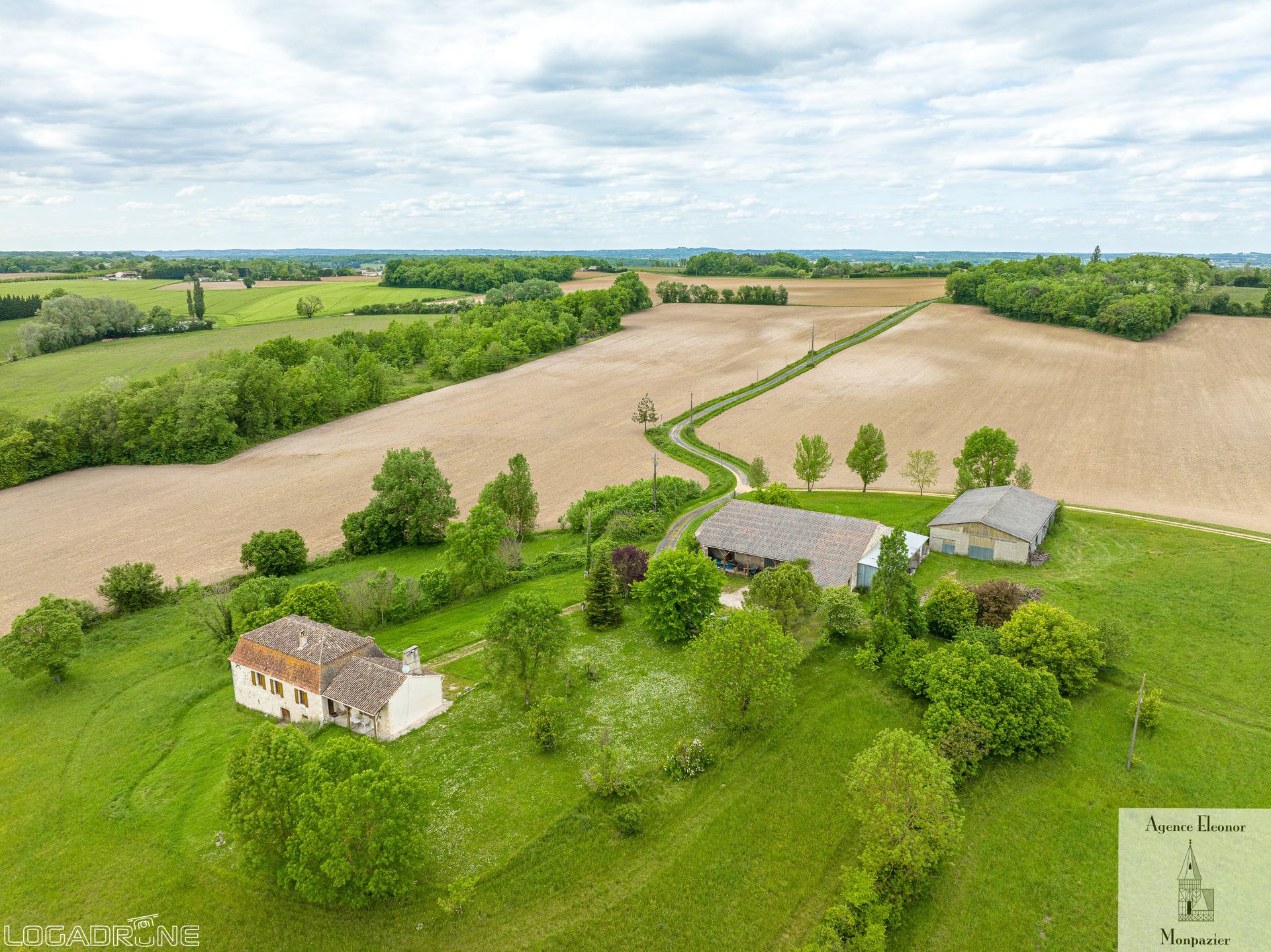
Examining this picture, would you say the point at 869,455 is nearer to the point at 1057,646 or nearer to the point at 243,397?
the point at 1057,646

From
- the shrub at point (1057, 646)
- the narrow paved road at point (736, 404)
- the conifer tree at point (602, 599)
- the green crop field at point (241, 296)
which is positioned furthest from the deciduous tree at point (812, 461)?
the green crop field at point (241, 296)

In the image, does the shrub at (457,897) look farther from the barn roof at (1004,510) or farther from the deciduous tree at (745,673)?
the barn roof at (1004,510)

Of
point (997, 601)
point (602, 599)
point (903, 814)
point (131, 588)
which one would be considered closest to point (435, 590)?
point (602, 599)

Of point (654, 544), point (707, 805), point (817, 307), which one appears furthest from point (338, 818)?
point (817, 307)

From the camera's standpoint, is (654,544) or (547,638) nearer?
(547,638)

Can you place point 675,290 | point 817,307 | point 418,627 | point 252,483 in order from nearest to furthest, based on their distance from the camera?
point 418,627 → point 252,483 → point 817,307 → point 675,290

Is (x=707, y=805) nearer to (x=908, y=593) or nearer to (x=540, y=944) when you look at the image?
(x=540, y=944)
